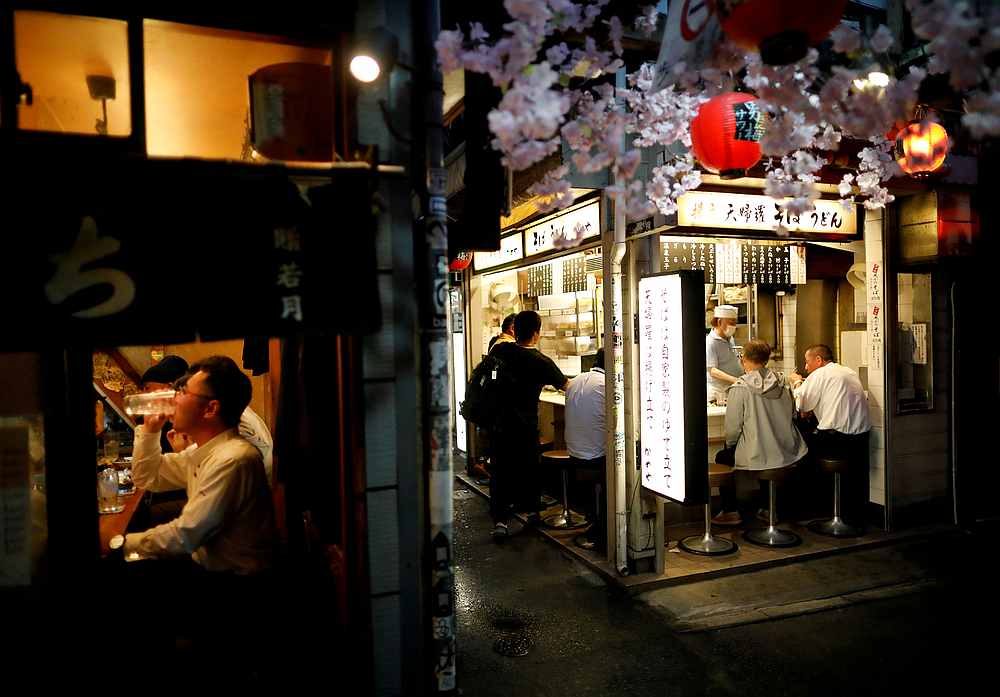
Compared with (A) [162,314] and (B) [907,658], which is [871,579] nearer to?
(B) [907,658]

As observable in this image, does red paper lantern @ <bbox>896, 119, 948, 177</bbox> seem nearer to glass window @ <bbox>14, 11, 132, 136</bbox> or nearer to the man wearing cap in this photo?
the man wearing cap

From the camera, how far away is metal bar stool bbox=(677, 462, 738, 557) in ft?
28.9

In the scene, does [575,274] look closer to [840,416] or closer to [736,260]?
[736,260]

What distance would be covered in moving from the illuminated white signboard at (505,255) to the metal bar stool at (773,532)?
17.2ft

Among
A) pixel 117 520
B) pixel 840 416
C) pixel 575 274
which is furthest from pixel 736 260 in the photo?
pixel 117 520

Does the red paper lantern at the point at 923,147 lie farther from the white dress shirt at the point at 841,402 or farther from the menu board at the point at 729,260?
the menu board at the point at 729,260

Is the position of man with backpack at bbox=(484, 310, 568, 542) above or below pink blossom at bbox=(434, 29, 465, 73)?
below

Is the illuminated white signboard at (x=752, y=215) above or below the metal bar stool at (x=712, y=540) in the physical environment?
above

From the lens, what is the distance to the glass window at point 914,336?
973cm

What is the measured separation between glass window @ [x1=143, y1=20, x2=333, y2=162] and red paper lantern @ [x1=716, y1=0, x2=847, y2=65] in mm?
3034

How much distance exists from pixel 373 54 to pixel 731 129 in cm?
338

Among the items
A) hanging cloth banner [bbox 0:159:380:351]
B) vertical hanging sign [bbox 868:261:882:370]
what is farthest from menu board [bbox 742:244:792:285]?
hanging cloth banner [bbox 0:159:380:351]

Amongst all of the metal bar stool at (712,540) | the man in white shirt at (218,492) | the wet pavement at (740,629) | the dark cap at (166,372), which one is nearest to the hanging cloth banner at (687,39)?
the man in white shirt at (218,492)

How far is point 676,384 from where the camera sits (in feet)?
23.9
